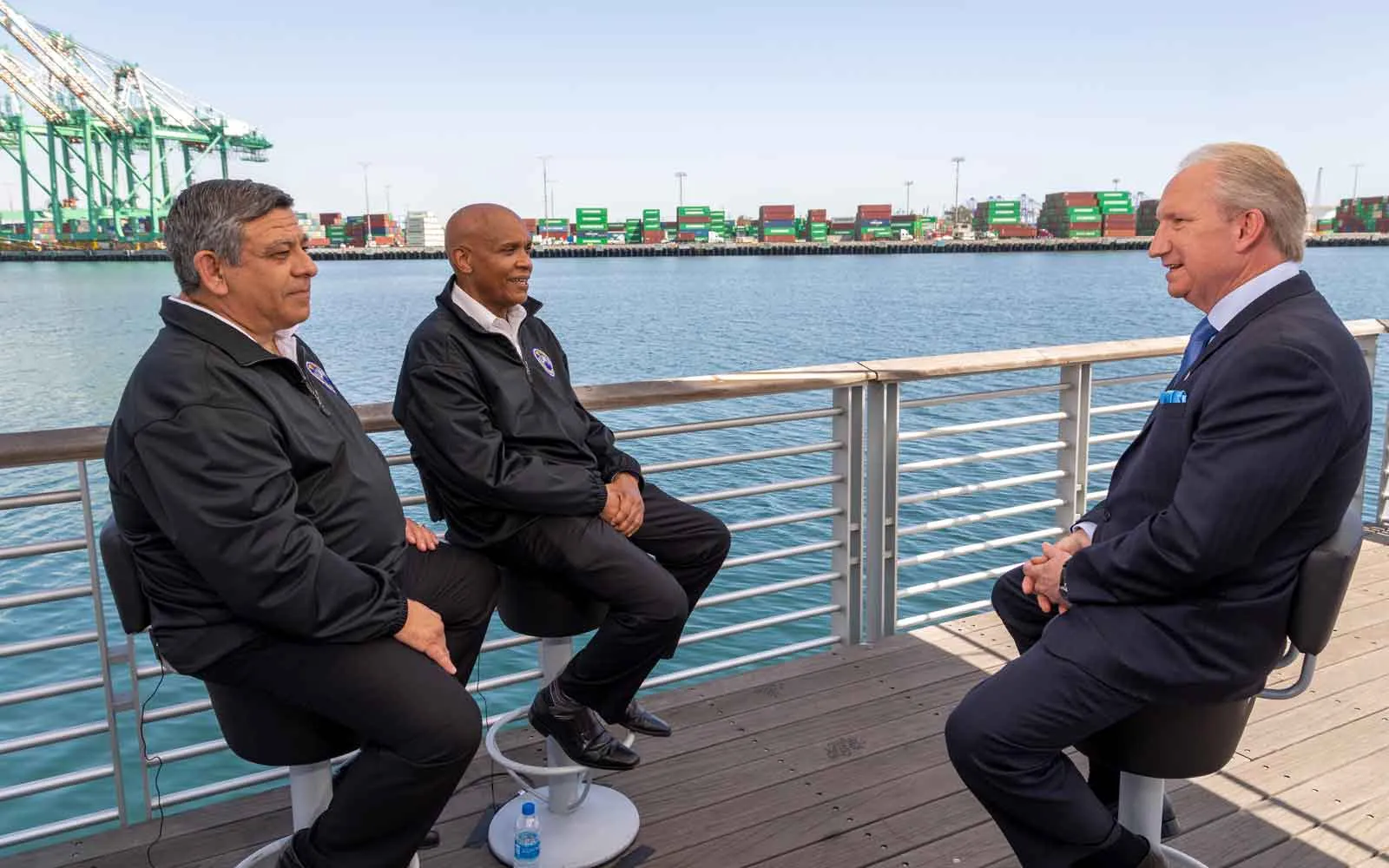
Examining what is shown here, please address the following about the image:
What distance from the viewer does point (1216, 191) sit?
5.12ft

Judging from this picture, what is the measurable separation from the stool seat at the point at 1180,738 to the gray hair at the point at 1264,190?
2.44ft

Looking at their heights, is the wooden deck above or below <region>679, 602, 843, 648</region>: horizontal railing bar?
below

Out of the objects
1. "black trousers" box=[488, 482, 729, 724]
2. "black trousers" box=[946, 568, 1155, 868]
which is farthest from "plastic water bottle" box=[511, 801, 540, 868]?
"black trousers" box=[946, 568, 1155, 868]

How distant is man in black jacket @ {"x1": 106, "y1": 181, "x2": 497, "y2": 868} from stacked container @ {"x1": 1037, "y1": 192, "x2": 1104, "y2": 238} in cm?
12869

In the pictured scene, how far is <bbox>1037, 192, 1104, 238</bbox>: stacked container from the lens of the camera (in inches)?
4663

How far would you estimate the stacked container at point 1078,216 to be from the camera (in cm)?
11844

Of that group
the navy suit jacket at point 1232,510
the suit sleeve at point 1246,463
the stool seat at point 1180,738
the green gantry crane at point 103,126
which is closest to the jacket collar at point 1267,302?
the navy suit jacket at point 1232,510

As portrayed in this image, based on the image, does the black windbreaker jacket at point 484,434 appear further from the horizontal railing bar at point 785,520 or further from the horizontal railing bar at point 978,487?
the horizontal railing bar at point 978,487

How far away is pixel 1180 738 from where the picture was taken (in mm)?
1537

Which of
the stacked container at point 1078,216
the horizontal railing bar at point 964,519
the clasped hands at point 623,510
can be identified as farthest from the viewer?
the stacked container at point 1078,216

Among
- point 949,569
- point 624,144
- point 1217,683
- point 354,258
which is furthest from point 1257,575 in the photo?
point 354,258

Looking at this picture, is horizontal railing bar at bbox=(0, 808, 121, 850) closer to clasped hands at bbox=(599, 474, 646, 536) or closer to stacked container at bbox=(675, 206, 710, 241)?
clasped hands at bbox=(599, 474, 646, 536)

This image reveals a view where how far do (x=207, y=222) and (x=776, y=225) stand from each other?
126771mm

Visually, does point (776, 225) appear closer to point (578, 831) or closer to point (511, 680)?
point (511, 680)
